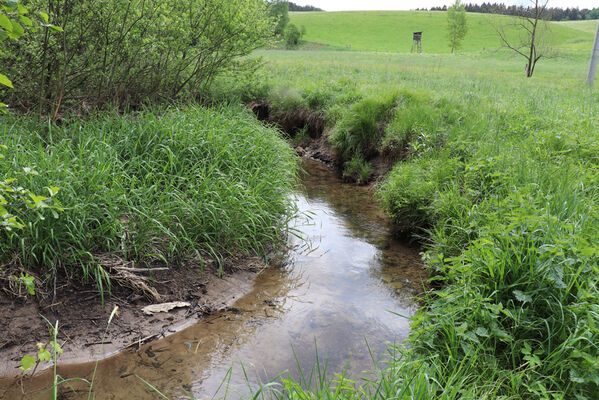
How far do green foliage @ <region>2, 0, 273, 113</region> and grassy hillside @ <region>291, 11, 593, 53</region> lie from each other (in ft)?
156

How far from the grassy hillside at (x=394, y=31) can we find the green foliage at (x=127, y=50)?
47.6 m

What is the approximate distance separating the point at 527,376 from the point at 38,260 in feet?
12.2

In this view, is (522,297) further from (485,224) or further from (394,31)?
(394,31)

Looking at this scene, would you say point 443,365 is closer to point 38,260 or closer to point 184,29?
point 38,260

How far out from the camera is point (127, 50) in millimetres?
6500

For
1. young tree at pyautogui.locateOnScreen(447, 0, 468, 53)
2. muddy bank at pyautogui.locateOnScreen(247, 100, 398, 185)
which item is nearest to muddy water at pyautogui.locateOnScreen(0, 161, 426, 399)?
muddy bank at pyautogui.locateOnScreen(247, 100, 398, 185)

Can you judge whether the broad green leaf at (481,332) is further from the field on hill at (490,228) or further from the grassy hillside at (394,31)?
the grassy hillside at (394,31)

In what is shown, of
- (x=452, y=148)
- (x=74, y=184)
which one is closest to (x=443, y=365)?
(x=74, y=184)

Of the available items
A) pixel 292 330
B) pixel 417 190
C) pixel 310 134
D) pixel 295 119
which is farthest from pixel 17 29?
pixel 295 119

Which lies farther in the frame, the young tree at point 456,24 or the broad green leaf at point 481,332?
the young tree at point 456,24

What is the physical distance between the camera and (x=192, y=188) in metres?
4.80

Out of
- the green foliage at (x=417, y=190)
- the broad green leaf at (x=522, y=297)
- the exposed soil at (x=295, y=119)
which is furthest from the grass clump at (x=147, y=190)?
the exposed soil at (x=295, y=119)

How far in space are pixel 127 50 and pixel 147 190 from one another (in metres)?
3.21

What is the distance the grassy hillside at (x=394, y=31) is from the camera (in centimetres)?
5594
